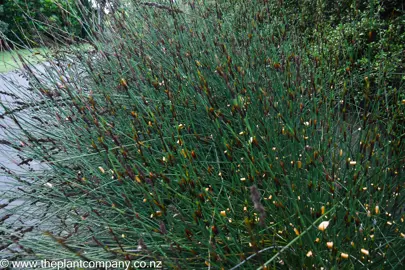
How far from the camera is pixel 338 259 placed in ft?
4.30

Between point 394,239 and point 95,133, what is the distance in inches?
66.9

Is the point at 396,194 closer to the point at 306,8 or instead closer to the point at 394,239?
the point at 394,239

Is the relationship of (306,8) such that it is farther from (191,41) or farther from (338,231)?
(338,231)

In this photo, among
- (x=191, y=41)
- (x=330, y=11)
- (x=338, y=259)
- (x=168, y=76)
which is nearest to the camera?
(x=338, y=259)

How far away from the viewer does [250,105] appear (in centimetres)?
231

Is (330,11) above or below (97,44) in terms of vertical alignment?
below

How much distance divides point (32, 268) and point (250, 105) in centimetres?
136

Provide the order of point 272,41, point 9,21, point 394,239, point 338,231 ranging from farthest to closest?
point 9,21, point 272,41, point 338,231, point 394,239

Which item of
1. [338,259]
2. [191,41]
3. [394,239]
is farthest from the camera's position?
[191,41]

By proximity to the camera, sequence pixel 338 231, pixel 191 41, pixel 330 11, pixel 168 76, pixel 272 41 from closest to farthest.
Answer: pixel 338 231, pixel 168 76, pixel 272 41, pixel 191 41, pixel 330 11

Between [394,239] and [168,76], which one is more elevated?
[168,76]

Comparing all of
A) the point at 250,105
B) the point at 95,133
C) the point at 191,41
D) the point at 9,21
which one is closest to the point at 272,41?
the point at 191,41

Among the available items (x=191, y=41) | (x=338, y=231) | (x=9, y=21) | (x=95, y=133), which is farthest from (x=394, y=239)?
(x=9, y=21)

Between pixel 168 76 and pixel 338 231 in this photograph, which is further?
pixel 168 76
